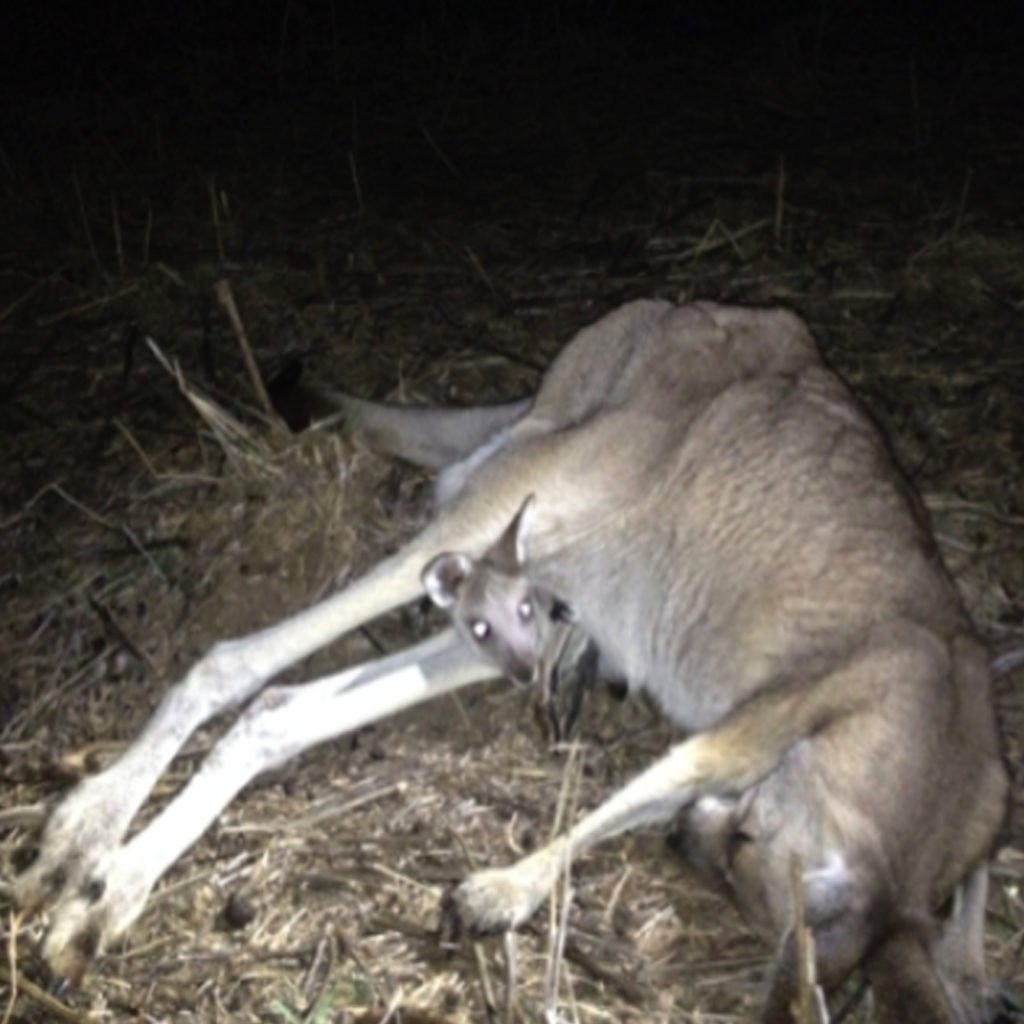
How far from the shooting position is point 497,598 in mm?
4586

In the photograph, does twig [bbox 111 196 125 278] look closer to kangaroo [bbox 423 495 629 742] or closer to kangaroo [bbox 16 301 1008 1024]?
kangaroo [bbox 16 301 1008 1024]

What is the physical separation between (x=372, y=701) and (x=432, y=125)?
4055 millimetres

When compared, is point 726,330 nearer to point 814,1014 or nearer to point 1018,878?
point 1018,878

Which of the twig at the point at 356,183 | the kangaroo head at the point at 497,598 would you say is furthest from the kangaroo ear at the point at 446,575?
the twig at the point at 356,183

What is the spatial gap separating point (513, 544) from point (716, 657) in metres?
0.60

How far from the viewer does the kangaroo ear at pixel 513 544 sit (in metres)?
4.59

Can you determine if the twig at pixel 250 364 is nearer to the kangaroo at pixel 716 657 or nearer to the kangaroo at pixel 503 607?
the kangaroo at pixel 716 657

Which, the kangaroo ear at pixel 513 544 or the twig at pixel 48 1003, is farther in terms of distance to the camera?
the kangaroo ear at pixel 513 544

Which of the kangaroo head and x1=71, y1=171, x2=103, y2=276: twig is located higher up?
the kangaroo head

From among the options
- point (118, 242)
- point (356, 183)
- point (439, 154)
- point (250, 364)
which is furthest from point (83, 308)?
point (439, 154)

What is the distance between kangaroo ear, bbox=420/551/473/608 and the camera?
4605 mm

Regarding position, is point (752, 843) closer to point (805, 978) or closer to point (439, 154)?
point (805, 978)

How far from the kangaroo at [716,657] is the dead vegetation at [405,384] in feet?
0.41

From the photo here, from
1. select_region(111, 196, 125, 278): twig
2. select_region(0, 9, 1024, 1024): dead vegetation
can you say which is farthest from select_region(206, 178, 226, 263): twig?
select_region(111, 196, 125, 278): twig
